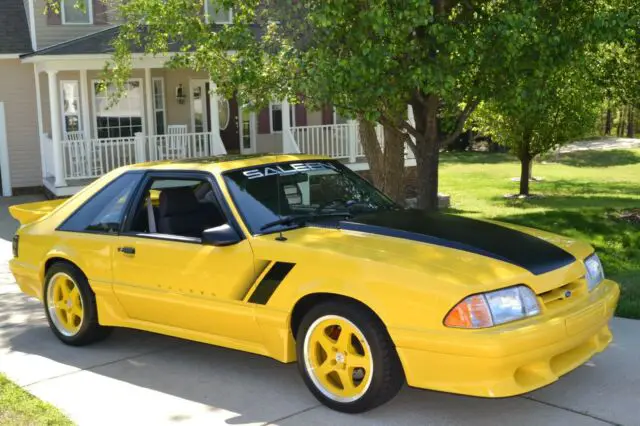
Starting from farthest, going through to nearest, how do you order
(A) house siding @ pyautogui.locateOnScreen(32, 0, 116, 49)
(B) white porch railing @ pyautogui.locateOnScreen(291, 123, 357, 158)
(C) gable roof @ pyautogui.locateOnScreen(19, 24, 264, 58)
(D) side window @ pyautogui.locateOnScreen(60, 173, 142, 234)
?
1. (A) house siding @ pyautogui.locateOnScreen(32, 0, 116, 49)
2. (B) white porch railing @ pyautogui.locateOnScreen(291, 123, 357, 158)
3. (C) gable roof @ pyautogui.locateOnScreen(19, 24, 264, 58)
4. (D) side window @ pyautogui.locateOnScreen(60, 173, 142, 234)

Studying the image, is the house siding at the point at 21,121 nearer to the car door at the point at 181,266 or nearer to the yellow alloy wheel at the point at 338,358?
the car door at the point at 181,266

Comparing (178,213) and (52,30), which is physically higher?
(52,30)

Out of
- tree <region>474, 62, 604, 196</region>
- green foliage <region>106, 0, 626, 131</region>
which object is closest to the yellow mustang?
green foliage <region>106, 0, 626, 131</region>

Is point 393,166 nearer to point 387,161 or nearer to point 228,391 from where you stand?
point 387,161

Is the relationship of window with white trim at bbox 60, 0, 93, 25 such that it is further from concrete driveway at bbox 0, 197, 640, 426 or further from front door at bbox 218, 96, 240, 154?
concrete driveway at bbox 0, 197, 640, 426

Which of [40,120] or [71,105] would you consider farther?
[71,105]

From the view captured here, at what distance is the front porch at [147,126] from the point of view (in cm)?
1655

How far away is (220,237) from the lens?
5.04 metres

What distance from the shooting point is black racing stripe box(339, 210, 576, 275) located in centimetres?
468

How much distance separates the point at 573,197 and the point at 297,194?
17.0 meters

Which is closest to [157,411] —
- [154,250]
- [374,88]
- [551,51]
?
[154,250]

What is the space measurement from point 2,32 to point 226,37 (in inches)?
495

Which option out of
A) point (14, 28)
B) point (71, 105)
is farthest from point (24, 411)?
point (14, 28)

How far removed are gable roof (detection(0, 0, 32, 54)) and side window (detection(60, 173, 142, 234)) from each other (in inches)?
561
